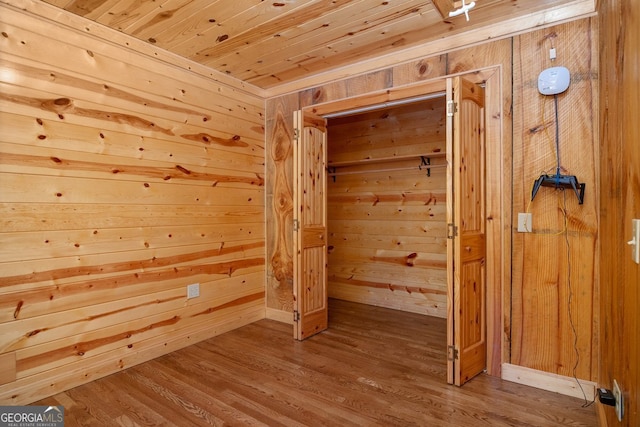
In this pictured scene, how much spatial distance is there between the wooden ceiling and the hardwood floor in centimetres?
253

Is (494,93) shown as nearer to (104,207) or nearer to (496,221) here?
(496,221)

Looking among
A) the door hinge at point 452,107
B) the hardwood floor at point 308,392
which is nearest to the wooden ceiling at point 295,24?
the door hinge at point 452,107

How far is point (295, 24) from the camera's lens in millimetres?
2564

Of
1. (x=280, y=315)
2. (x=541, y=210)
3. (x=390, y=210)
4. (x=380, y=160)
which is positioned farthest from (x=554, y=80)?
(x=280, y=315)

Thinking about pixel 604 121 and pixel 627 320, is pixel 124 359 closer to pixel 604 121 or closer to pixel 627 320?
pixel 627 320

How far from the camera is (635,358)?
1.15 meters

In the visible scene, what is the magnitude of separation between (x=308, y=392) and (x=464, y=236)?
59.0 inches

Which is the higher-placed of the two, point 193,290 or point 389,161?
point 389,161

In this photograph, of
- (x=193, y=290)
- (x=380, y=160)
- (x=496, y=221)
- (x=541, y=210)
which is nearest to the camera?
(x=541, y=210)

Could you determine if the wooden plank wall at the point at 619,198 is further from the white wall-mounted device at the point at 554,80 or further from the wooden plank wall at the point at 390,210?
the wooden plank wall at the point at 390,210

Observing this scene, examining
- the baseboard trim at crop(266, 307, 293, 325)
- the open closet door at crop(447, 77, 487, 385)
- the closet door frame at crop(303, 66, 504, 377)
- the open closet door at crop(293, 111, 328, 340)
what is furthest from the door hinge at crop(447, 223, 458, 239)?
the baseboard trim at crop(266, 307, 293, 325)

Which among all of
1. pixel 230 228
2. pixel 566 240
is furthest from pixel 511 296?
pixel 230 228

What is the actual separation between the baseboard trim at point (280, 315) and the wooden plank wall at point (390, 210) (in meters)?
1.19

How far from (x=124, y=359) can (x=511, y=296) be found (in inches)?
116
